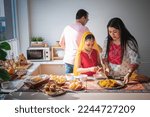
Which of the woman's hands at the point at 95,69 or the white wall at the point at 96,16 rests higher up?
the white wall at the point at 96,16

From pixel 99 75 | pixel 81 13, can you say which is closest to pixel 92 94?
pixel 99 75

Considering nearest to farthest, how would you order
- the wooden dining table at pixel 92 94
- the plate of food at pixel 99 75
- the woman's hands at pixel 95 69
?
the wooden dining table at pixel 92 94
the plate of food at pixel 99 75
the woman's hands at pixel 95 69

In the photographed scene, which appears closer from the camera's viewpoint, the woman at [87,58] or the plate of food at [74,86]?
the plate of food at [74,86]

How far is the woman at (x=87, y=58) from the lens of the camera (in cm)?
116

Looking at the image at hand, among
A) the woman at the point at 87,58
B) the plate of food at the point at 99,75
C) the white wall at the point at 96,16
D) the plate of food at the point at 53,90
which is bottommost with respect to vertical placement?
the plate of food at the point at 53,90

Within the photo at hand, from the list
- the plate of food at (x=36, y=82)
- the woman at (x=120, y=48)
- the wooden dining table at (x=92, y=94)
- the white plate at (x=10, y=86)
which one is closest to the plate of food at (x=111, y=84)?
the wooden dining table at (x=92, y=94)

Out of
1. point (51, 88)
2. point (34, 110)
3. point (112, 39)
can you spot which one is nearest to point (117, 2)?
point (112, 39)

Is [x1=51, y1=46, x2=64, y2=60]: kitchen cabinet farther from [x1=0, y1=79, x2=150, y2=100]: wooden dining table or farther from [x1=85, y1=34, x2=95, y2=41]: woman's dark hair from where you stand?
[x1=0, y1=79, x2=150, y2=100]: wooden dining table

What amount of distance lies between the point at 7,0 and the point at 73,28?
1.17 ft

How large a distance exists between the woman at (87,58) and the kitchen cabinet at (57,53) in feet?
0.28

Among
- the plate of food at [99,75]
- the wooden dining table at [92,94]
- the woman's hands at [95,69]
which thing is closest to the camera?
the wooden dining table at [92,94]

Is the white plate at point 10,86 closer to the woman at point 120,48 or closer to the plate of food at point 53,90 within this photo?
the plate of food at point 53,90

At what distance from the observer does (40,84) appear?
0.95m


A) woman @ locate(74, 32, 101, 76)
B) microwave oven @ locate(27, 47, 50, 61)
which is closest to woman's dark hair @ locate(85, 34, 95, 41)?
woman @ locate(74, 32, 101, 76)
